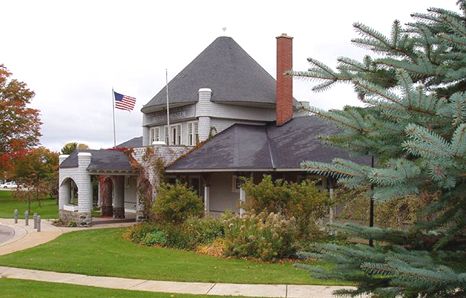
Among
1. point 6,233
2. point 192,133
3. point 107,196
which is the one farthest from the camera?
point 107,196

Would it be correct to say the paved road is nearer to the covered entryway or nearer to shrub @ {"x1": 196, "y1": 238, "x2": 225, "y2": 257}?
the covered entryway

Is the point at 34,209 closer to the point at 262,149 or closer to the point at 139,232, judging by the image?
the point at 139,232

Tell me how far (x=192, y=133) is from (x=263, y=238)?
14.7 metres

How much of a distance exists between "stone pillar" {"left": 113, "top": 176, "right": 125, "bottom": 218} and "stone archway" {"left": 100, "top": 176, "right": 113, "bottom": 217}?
169 centimetres

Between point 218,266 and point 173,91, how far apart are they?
18164 mm

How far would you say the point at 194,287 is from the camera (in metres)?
12.1

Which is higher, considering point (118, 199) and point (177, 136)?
point (177, 136)

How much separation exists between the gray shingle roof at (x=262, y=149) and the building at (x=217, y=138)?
0.16 ft

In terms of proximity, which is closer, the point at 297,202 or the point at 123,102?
the point at 297,202

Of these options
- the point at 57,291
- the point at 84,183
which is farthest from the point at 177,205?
the point at 57,291

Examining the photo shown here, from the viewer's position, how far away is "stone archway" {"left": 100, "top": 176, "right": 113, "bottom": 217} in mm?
35406

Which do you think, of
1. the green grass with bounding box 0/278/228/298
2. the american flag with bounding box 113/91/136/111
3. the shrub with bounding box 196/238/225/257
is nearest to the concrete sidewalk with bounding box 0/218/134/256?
the american flag with bounding box 113/91/136/111

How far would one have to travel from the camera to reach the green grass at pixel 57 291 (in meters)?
11.1

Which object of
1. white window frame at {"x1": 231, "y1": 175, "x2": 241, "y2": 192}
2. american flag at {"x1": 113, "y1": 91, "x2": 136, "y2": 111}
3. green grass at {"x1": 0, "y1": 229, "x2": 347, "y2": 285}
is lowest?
green grass at {"x1": 0, "y1": 229, "x2": 347, "y2": 285}
